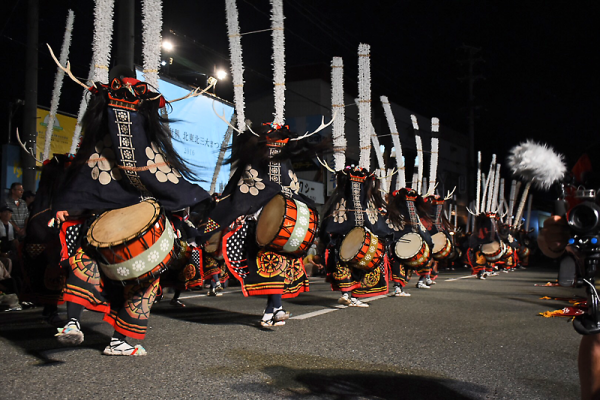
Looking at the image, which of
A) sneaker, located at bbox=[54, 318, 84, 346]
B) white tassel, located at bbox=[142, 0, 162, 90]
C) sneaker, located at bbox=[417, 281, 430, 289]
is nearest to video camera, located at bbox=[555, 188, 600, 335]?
sneaker, located at bbox=[54, 318, 84, 346]

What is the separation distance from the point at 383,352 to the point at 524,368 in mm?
993

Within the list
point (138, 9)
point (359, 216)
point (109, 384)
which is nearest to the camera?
point (109, 384)

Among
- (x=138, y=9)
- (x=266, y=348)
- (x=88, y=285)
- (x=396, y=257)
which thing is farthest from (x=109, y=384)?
(x=138, y=9)

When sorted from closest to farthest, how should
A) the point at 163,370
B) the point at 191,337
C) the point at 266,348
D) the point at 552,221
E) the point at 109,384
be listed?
the point at 552,221 < the point at 109,384 < the point at 163,370 < the point at 266,348 < the point at 191,337

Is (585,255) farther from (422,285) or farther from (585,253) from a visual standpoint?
(422,285)

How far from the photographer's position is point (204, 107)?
12.5 m

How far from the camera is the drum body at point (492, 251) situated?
15.5m

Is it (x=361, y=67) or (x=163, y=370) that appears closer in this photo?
(x=163, y=370)

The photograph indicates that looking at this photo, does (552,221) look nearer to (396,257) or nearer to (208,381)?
(208,381)

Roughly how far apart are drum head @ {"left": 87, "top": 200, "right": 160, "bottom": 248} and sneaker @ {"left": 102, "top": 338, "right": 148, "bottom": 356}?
83cm

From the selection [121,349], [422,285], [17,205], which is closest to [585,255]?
[121,349]

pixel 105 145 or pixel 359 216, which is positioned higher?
pixel 105 145

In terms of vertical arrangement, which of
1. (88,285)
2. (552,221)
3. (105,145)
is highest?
(105,145)

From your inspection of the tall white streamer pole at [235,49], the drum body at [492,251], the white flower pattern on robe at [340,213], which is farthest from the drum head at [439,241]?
the tall white streamer pole at [235,49]
